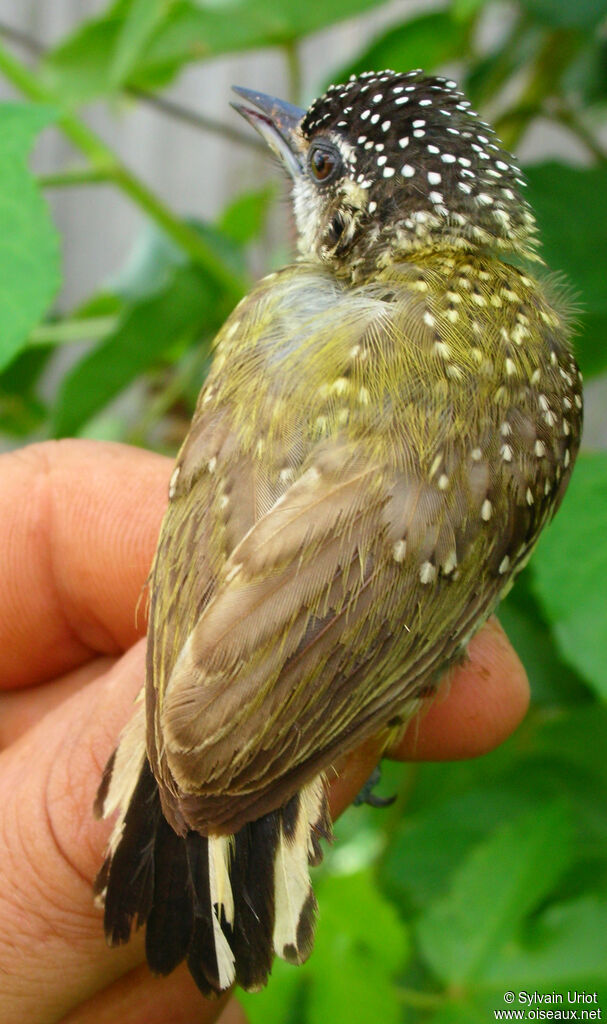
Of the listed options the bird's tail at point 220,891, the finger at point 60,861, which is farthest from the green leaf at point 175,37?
the bird's tail at point 220,891

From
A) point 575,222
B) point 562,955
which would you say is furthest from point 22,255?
point 562,955

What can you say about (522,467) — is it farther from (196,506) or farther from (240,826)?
(240,826)

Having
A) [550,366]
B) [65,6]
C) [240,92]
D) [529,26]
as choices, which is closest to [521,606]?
[550,366]

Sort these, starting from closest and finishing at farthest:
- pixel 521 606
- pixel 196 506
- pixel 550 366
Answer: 1. pixel 196 506
2. pixel 550 366
3. pixel 521 606

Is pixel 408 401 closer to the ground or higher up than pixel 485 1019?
higher up

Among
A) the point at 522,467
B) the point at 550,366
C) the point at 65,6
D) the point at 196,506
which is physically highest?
the point at 65,6

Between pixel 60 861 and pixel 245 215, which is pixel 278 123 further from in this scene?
pixel 60 861

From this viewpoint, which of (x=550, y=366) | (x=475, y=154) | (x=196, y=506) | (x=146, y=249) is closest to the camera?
(x=196, y=506)

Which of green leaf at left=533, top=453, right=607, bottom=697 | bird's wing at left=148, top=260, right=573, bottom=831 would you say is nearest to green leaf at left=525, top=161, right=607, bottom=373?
green leaf at left=533, top=453, right=607, bottom=697
